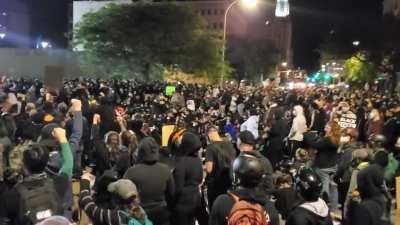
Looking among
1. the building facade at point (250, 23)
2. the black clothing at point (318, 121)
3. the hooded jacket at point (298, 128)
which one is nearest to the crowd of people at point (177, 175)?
the hooded jacket at point (298, 128)

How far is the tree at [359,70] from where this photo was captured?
2618 inches

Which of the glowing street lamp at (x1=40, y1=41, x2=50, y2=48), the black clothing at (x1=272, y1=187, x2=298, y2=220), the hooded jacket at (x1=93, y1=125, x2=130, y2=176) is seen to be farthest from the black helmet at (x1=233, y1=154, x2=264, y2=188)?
the glowing street lamp at (x1=40, y1=41, x2=50, y2=48)

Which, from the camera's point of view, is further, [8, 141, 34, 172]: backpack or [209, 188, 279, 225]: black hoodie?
[8, 141, 34, 172]: backpack

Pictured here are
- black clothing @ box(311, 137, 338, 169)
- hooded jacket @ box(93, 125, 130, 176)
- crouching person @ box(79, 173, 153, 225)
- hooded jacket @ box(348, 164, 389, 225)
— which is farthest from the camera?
black clothing @ box(311, 137, 338, 169)

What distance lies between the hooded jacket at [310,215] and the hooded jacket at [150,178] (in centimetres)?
198

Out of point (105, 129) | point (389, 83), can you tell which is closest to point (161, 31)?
point (389, 83)

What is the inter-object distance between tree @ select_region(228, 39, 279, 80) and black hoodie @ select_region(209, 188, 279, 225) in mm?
91816

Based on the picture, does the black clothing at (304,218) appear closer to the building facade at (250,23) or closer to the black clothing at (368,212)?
the black clothing at (368,212)

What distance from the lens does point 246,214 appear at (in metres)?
4.33

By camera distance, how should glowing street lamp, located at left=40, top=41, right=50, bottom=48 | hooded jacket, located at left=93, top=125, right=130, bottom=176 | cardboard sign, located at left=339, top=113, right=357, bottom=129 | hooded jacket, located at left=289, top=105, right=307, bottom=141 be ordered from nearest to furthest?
1. hooded jacket, located at left=93, top=125, right=130, bottom=176
2. cardboard sign, located at left=339, top=113, right=357, bottom=129
3. hooded jacket, located at left=289, top=105, right=307, bottom=141
4. glowing street lamp, located at left=40, top=41, right=50, bottom=48

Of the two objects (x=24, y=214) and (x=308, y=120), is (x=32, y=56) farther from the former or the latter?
(x=24, y=214)

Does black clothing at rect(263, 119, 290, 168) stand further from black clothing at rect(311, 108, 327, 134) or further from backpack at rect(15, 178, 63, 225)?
backpack at rect(15, 178, 63, 225)

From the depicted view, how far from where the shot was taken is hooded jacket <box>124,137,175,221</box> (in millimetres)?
6480

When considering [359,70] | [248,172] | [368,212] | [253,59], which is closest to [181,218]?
[368,212]
